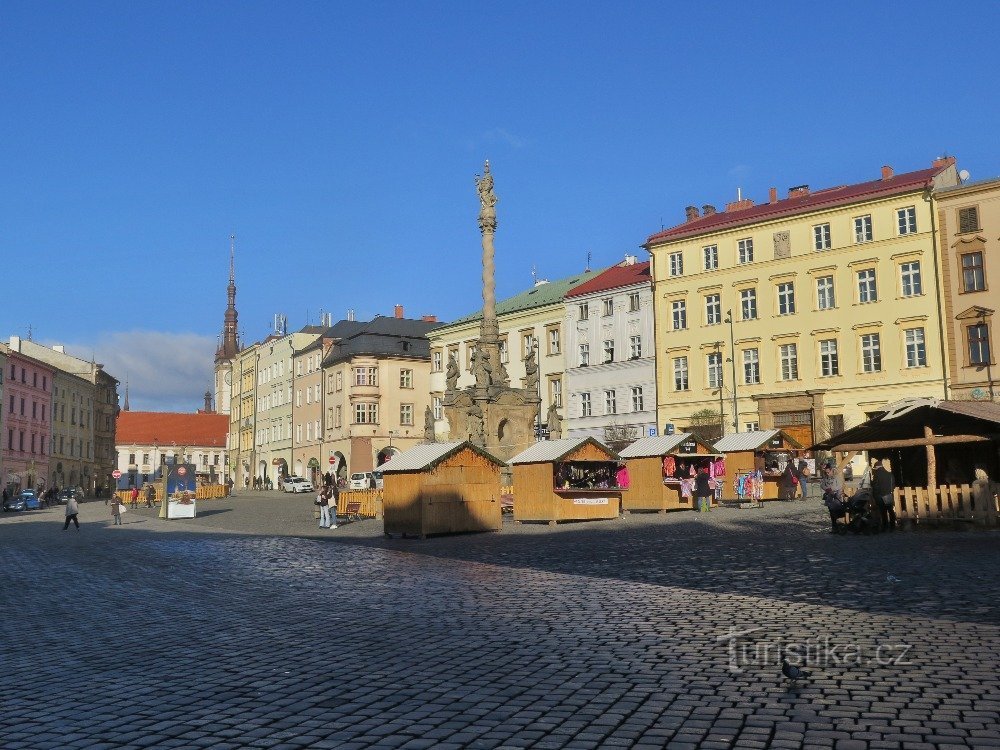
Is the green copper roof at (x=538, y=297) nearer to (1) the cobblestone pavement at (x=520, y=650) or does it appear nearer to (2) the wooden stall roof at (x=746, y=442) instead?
(2) the wooden stall roof at (x=746, y=442)

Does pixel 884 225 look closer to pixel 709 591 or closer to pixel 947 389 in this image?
pixel 947 389

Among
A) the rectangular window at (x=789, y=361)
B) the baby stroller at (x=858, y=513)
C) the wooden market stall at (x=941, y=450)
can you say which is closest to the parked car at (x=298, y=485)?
the rectangular window at (x=789, y=361)

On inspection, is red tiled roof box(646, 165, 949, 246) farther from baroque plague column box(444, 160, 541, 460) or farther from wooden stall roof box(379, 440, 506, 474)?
wooden stall roof box(379, 440, 506, 474)

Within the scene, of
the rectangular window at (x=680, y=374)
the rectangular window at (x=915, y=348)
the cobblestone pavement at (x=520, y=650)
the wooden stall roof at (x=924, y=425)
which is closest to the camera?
the cobblestone pavement at (x=520, y=650)

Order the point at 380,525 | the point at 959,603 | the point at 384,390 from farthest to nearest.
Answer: the point at 384,390, the point at 380,525, the point at 959,603

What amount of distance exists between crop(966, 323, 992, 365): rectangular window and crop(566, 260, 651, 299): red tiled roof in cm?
1986

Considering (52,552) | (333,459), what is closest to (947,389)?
(52,552)

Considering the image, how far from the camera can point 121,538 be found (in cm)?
3095

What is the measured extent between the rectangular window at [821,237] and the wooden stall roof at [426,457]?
3297 centimetres

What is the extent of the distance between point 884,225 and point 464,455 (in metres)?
33.6

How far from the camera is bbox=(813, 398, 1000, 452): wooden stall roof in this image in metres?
22.8

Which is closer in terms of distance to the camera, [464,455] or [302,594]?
[302,594]

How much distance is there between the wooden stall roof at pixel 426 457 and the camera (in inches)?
1041

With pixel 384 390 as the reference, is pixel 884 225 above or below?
above
